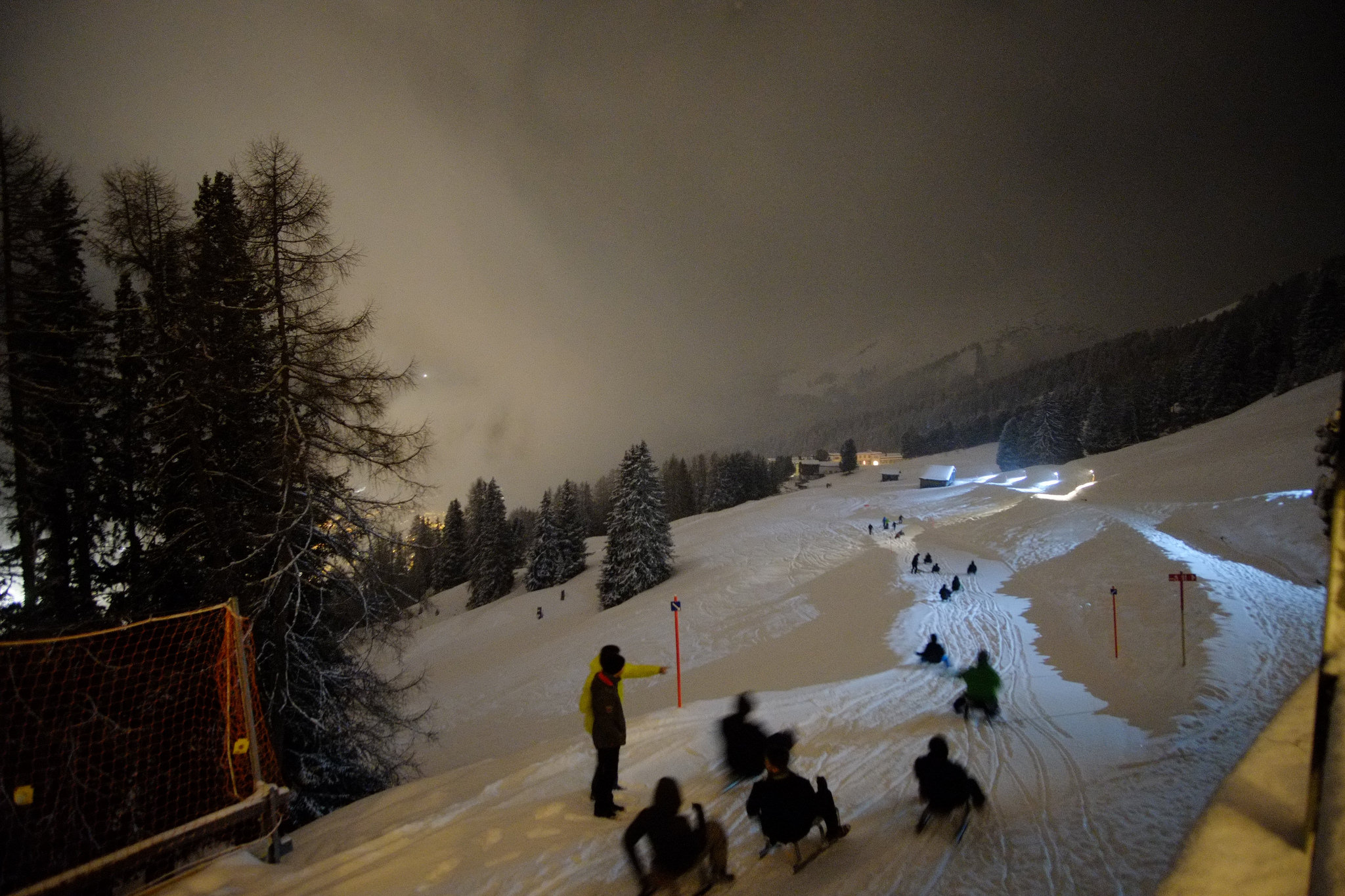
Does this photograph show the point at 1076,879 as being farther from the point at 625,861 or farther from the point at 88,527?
the point at 88,527

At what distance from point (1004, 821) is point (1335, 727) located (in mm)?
5019

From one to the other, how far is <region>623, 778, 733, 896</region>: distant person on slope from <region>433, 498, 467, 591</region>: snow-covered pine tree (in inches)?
2266

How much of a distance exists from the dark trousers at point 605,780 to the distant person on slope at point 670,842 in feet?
4.42

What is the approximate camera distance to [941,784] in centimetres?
497

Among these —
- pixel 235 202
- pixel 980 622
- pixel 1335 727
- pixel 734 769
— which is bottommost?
pixel 980 622

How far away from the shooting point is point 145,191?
9.15 metres

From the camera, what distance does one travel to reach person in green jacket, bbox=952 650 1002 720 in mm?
8148

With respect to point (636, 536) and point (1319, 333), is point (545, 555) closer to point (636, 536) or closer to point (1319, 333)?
point (636, 536)

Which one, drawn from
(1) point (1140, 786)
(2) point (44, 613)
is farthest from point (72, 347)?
(1) point (1140, 786)

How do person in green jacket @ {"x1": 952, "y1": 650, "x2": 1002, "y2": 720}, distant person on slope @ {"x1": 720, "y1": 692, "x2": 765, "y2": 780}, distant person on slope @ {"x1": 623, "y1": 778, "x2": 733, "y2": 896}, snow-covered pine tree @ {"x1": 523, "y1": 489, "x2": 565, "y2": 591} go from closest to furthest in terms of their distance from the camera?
distant person on slope @ {"x1": 623, "y1": 778, "x2": 733, "y2": 896}, distant person on slope @ {"x1": 720, "y1": 692, "x2": 765, "y2": 780}, person in green jacket @ {"x1": 952, "y1": 650, "x2": 1002, "y2": 720}, snow-covered pine tree @ {"x1": 523, "y1": 489, "x2": 565, "y2": 591}

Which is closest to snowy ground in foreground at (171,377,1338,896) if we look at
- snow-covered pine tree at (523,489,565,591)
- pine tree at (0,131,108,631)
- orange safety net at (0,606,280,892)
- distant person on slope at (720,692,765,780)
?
distant person on slope at (720,692,765,780)

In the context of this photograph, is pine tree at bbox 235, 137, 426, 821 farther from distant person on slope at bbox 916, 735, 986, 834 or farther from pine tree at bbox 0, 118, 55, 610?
distant person on slope at bbox 916, 735, 986, 834

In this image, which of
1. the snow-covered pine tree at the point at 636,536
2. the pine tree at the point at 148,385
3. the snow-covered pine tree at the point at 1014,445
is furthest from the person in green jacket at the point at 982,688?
the snow-covered pine tree at the point at 1014,445

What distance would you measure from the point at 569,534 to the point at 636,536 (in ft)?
47.0
